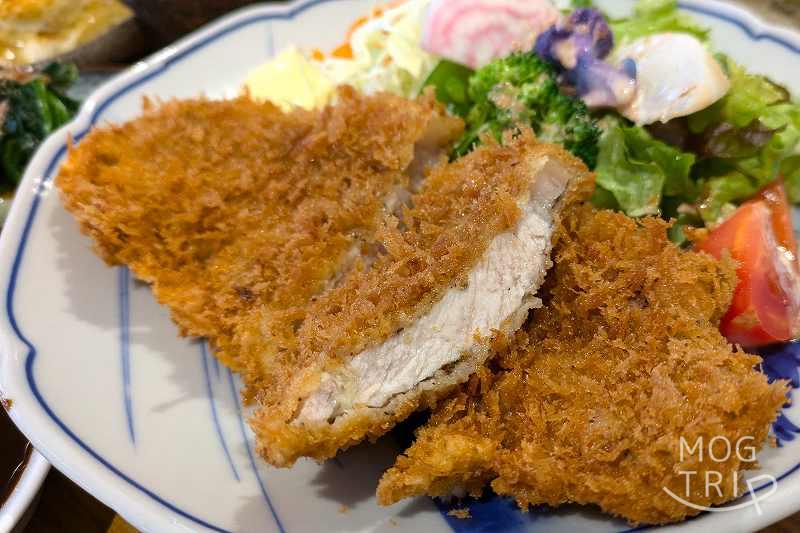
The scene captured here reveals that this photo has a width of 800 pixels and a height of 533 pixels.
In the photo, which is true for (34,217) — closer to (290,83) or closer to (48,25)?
(290,83)

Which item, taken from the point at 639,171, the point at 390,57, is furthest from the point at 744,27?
the point at 390,57

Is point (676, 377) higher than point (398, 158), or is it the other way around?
point (398, 158)

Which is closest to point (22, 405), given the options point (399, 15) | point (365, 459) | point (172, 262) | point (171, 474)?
point (171, 474)

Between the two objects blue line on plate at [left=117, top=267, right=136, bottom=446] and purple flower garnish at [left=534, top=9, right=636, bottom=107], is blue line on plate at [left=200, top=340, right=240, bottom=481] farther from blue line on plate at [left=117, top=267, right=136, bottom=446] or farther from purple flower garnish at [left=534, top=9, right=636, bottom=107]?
purple flower garnish at [left=534, top=9, right=636, bottom=107]

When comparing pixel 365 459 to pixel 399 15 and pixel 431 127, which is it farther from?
pixel 399 15

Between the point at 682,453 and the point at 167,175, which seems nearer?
the point at 682,453

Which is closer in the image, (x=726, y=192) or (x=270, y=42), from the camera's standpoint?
(x=726, y=192)

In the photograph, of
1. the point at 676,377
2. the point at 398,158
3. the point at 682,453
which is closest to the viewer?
the point at 682,453

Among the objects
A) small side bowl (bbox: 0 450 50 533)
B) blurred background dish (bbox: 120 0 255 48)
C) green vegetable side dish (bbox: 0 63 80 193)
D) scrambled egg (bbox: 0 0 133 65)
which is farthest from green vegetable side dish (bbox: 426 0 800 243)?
scrambled egg (bbox: 0 0 133 65)
